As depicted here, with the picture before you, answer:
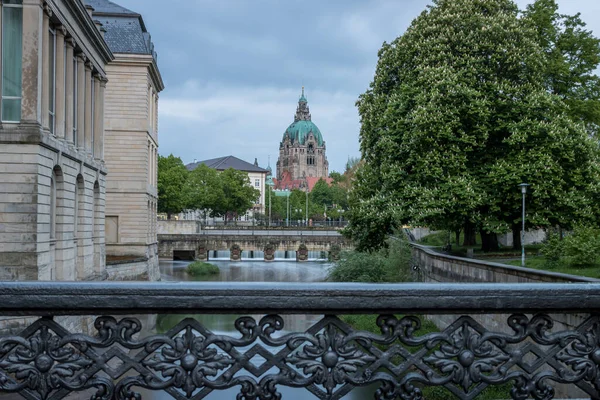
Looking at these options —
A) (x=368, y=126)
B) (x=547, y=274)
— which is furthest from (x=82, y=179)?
(x=547, y=274)

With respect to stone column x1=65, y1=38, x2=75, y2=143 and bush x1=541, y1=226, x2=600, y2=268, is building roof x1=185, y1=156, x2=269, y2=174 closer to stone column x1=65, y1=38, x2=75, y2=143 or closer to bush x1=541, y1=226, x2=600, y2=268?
stone column x1=65, y1=38, x2=75, y2=143

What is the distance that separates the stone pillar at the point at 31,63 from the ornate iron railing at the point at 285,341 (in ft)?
52.6

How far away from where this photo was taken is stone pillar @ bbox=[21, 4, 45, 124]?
57.4 feet

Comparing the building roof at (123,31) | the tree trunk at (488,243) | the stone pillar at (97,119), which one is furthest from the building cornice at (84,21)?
the tree trunk at (488,243)

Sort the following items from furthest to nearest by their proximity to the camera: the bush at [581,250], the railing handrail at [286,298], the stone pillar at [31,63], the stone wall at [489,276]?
the bush at [581,250] < the stone pillar at [31,63] < the stone wall at [489,276] < the railing handrail at [286,298]

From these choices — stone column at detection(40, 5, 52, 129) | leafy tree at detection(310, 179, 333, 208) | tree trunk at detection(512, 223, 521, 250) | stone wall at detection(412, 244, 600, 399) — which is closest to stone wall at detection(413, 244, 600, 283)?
stone wall at detection(412, 244, 600, 399)

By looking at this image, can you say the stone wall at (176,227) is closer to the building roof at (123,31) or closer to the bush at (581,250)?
the building roof at (123,31)

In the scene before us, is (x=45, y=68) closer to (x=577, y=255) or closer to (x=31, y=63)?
(x=31, y=63)

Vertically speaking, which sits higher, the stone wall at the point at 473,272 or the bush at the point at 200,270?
the stone wall at the point at 473,272

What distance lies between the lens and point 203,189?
95.8 metres

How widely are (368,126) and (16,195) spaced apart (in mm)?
18751

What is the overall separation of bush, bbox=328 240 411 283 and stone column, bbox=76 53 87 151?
41.1 ft

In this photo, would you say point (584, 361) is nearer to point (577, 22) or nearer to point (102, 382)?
point (102, 382)

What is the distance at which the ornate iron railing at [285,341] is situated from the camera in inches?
113
